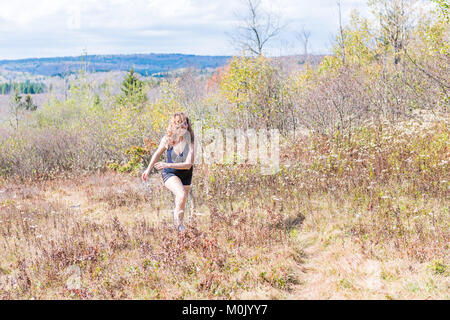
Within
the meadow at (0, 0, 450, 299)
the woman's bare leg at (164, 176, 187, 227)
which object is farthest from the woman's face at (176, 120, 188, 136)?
the meadow at (0, 0, 450, 299)

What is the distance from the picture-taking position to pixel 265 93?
1126cm

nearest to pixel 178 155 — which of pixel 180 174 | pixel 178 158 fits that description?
pixel 178 158

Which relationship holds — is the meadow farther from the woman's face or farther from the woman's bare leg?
the woman's face

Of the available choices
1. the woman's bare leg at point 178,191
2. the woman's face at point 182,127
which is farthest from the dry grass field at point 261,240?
the woman's face at point 182,127

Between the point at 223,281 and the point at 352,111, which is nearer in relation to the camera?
the point at 223,281

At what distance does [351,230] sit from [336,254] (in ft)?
1.93

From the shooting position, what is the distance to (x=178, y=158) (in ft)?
17.2

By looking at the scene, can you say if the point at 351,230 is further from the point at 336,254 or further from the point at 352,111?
the point at 352,111

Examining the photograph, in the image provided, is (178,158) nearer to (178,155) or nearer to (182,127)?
(178,155)

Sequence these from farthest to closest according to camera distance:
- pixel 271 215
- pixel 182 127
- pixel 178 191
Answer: pixel 271 215, pixel 182 127, pixel 178 191

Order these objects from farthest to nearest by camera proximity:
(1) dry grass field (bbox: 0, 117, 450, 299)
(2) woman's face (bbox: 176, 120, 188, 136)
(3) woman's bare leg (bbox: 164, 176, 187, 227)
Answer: (2) woman's face (bbox: 176, 120, 188, 136) → (3) woman's bare leg (bbox: 164, 176, 187, 227) → (1) dry grass field (bbox: 0, 117, 450, 299)

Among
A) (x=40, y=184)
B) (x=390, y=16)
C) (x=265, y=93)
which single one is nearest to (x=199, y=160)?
(x=265, y=93)

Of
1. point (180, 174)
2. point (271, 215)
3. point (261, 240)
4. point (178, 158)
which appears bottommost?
point (261, 240)

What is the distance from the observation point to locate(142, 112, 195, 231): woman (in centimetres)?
508
